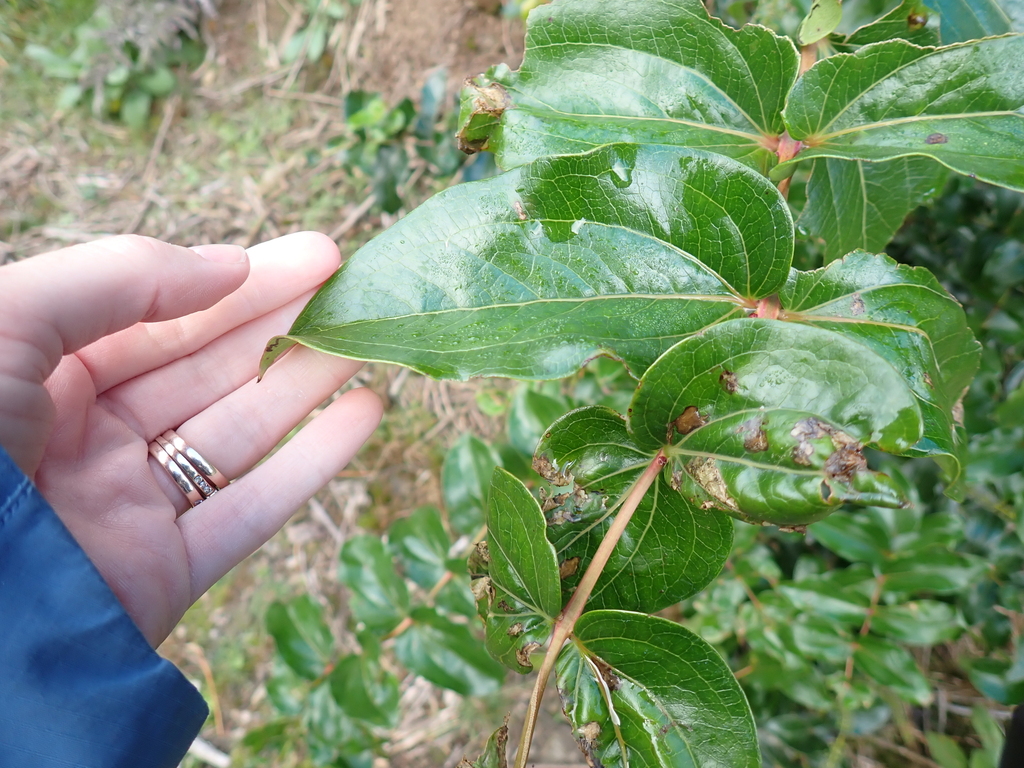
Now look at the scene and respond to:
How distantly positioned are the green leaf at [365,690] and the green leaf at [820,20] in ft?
3.89

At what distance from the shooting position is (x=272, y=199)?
8.41ft

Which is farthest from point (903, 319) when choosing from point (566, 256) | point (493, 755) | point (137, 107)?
point (137, 107)

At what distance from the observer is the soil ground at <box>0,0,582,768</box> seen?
6.61 feet

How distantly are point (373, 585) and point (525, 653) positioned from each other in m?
0.69

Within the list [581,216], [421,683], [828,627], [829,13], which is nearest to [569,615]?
[581,216]

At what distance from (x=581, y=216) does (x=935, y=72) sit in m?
0.37

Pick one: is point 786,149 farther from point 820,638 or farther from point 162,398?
A: point 162,398

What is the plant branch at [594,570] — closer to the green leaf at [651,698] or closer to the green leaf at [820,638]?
the green leaf at [651,698]

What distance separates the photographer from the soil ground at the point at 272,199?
6.61 feet

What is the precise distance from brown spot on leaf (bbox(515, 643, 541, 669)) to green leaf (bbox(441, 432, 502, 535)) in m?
0.59

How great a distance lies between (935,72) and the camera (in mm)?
628

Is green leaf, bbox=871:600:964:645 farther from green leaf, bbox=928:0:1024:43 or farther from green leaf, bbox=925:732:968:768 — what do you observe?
green leaf, bbox=928:0:1024:43

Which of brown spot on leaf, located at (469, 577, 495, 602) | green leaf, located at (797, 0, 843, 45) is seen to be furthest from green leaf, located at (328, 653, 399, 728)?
green leaf, located at (797, 0, 843, 45)

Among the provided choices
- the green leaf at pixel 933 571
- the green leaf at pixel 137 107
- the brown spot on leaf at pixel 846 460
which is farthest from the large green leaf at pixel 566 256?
the green leaf at pixel 137 107
